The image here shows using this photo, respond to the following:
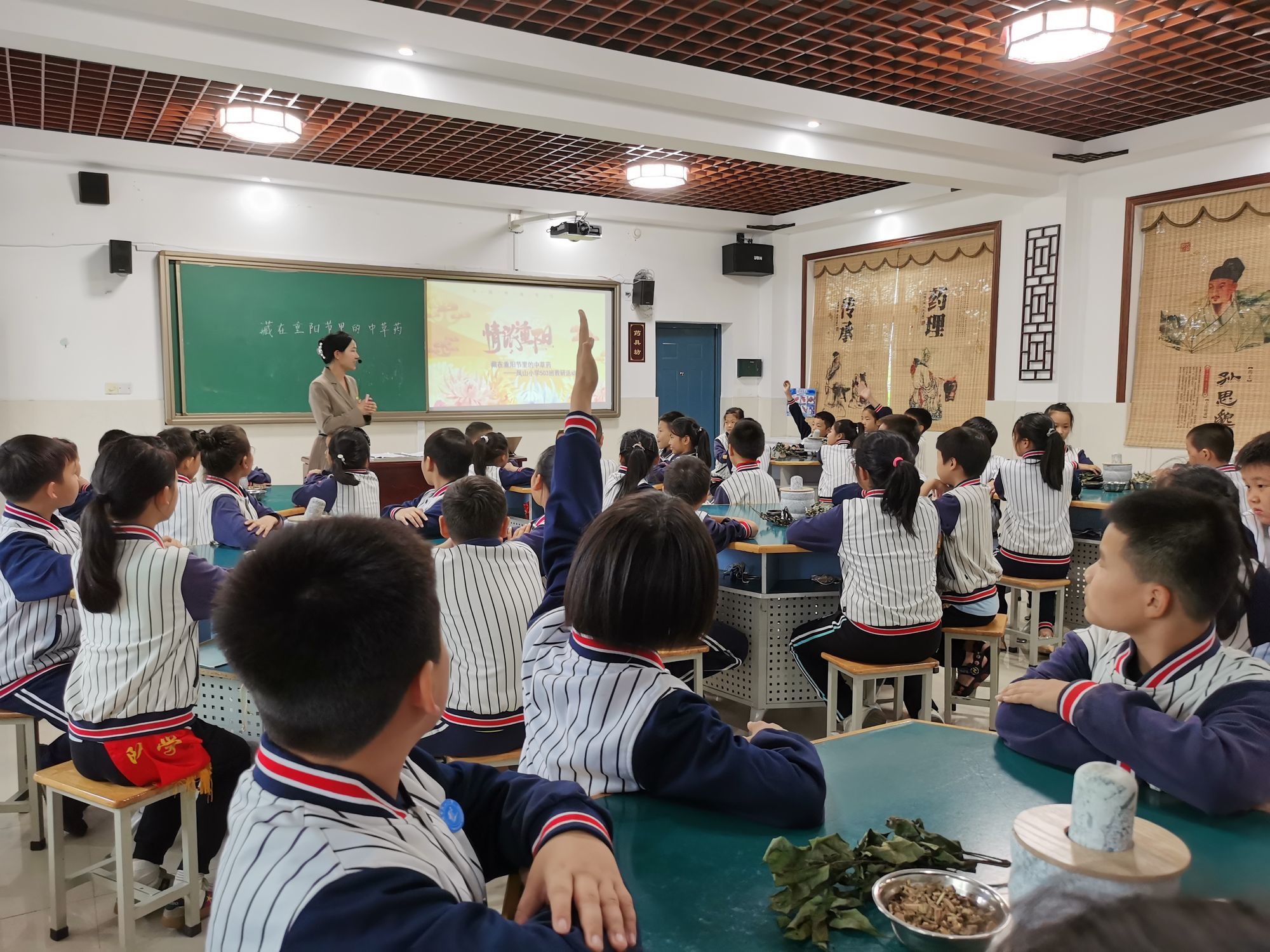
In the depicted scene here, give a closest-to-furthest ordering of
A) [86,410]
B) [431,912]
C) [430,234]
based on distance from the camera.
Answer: [431,912], [86,410], [430,234]

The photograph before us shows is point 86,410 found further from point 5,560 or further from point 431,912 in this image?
point 431,912

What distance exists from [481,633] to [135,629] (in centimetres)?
83

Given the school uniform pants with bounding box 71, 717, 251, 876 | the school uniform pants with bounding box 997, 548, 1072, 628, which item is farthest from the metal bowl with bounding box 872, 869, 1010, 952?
the school uniform pants with bounding box 997, 548, 1072, 628

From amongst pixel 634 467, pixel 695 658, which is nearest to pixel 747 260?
pixel 634 467

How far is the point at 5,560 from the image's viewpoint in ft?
8.17

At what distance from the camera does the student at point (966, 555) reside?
3.66m

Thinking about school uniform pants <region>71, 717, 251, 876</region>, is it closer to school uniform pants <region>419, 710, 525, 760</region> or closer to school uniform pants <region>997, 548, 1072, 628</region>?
school uniform pants <region>419, 710, 525, 760</region>

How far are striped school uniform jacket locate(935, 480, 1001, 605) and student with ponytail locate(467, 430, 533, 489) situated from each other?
2.52 metres

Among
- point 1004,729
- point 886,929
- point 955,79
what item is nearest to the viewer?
point 886,929

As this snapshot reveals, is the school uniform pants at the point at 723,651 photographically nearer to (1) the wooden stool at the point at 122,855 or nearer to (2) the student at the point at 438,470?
(2) the student at the point at 438,470

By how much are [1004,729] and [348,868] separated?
1176 millimetres

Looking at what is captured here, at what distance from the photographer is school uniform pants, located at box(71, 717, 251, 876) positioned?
2.42 metres

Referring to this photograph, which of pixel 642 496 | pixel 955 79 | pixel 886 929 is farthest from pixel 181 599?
pixel 955 79

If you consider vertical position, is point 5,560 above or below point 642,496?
below
